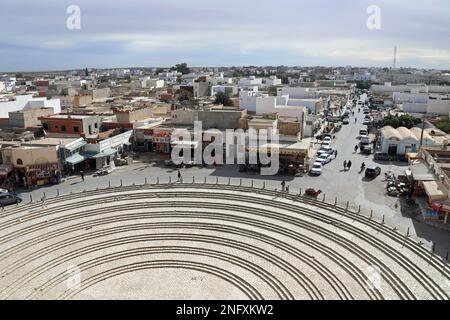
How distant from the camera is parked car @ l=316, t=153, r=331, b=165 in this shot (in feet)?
95.1

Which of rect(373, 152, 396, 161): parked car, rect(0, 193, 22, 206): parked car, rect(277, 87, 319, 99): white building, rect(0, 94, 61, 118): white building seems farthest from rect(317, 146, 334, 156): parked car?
rect(0, 94, 61, 118): white building

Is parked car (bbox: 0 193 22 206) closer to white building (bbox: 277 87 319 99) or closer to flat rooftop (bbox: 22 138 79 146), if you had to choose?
flat rooftop (bbox: 22 138 79 146)

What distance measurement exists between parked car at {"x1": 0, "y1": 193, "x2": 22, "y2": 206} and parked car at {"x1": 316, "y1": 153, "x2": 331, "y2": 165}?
833 inches

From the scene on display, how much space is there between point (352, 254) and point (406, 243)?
98.5 inches

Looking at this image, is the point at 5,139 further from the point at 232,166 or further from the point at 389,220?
the point at 389,220

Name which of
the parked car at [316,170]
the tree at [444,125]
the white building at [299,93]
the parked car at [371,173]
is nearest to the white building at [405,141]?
the tree at [444,125]

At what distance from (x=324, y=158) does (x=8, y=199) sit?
22534 millimetres

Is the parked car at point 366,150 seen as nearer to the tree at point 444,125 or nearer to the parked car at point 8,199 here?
the tree at point 444,125

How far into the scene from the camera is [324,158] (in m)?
29.6

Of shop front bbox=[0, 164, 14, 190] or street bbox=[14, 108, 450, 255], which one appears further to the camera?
shop front bbox=[0, 164, 14, 190]

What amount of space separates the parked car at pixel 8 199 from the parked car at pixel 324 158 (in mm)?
21170
